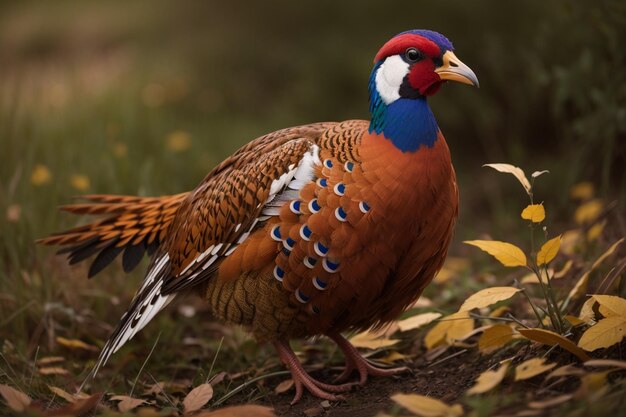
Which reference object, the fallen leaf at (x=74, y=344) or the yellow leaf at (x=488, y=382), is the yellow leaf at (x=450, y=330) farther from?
the fallen leaf at (x=74, y=344)

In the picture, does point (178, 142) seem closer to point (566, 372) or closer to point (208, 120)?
point (208, 120)

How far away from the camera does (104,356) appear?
12.9ft

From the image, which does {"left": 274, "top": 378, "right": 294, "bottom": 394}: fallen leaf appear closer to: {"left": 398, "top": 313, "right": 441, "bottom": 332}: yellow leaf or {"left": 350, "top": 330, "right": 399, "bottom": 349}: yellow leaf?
{"left": 350, "top": 330, "right": 399, "bottom": 349}: yellow leaf

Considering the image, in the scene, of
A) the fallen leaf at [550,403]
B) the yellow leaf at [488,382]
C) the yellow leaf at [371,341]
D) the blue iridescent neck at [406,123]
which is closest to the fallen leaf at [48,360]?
the yellow leaf at [371,341]

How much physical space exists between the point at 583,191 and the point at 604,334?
2.30 m

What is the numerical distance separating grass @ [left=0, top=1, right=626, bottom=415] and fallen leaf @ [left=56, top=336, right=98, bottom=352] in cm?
6

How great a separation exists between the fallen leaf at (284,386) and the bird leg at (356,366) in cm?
25

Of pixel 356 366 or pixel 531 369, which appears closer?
pixel 531 369

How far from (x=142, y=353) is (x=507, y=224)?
2.71 m

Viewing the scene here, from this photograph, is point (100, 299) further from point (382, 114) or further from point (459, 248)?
point (459, 248)

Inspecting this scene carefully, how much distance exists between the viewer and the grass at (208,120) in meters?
4.38

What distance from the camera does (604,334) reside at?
2936mm

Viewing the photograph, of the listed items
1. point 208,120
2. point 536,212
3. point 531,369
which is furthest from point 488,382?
point 208,120

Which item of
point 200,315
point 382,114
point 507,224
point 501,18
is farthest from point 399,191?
point 501,18
